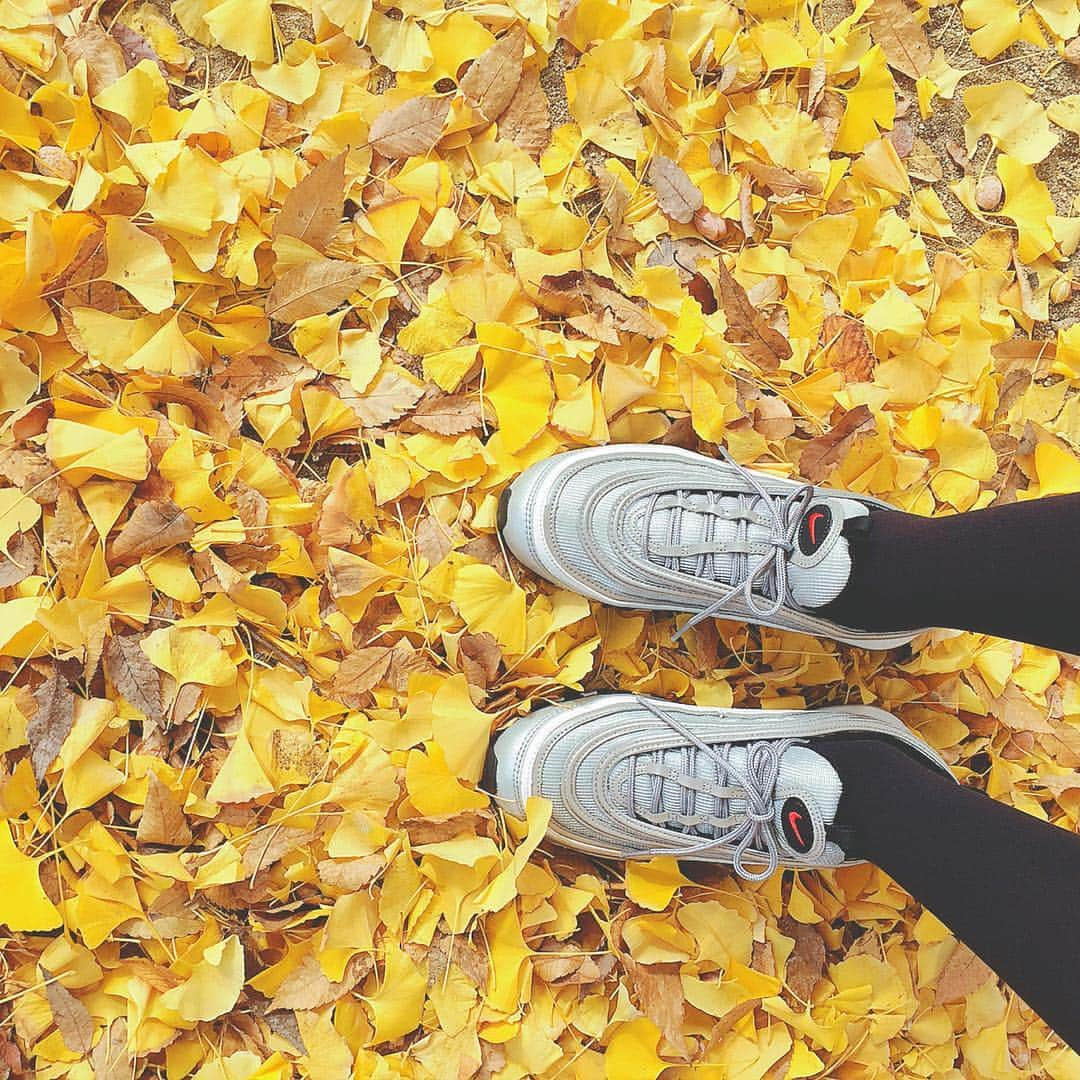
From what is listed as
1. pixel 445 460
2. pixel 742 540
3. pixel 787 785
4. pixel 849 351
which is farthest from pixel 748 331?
pixel 787 785

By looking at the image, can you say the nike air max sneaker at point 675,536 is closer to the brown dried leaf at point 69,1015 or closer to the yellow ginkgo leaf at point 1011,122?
the yellow ginkgo leaf at point 1011,122

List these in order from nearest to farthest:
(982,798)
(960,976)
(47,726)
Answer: (982,798) < (47,726) < (960,976)

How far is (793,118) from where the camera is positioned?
954 mm

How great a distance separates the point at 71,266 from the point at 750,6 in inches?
27.0

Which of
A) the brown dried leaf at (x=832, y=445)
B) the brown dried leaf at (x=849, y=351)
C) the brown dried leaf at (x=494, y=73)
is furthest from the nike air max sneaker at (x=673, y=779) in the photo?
the brown dried leaf at (x=494, y=73)

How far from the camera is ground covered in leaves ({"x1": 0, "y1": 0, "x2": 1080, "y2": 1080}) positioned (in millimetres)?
832

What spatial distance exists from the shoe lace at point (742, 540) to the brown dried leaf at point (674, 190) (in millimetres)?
268

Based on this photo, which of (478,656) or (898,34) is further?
(898,34)

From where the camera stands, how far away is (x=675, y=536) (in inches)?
34.1

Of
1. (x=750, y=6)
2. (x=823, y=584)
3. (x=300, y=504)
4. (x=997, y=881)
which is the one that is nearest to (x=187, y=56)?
(x=300, y=504)

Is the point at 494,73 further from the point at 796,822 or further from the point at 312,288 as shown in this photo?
the point at 796,822

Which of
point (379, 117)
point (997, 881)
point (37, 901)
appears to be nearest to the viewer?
point (997, 881)

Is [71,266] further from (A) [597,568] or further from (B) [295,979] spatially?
(B) [295,979]

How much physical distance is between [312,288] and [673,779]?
1.77ft
